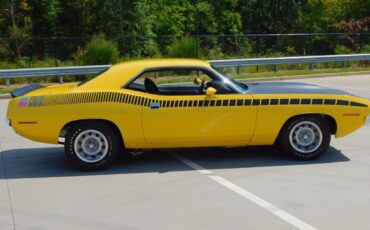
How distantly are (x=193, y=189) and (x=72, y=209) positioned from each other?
141 centimetres

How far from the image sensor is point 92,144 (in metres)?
7.32

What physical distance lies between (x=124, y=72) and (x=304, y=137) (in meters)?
2.62

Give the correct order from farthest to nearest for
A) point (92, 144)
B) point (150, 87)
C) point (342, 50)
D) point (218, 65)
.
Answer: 1. point (342, 50)
2. point (218, 65)
3. point (150, 87)
4. point (92, 144)

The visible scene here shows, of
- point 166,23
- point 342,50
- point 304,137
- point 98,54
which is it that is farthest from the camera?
point 166,23

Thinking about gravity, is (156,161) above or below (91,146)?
below

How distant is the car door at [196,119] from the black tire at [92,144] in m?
0.48

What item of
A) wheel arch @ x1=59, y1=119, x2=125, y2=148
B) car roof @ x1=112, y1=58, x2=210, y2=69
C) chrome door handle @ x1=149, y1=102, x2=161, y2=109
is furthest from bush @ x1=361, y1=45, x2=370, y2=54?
wheel arch @ x1=59, y1=119, x2=125, y2=148

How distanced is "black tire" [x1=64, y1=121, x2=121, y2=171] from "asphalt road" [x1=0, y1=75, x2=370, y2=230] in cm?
16

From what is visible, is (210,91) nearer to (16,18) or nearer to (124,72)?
(124,72)

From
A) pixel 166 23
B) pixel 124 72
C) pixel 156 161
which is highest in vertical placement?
pixel 166 23

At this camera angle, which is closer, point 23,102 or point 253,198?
point 253,198

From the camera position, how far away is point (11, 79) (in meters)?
21.2

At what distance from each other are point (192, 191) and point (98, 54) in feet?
58.9

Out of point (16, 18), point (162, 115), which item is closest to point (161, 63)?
point (162, 115)
